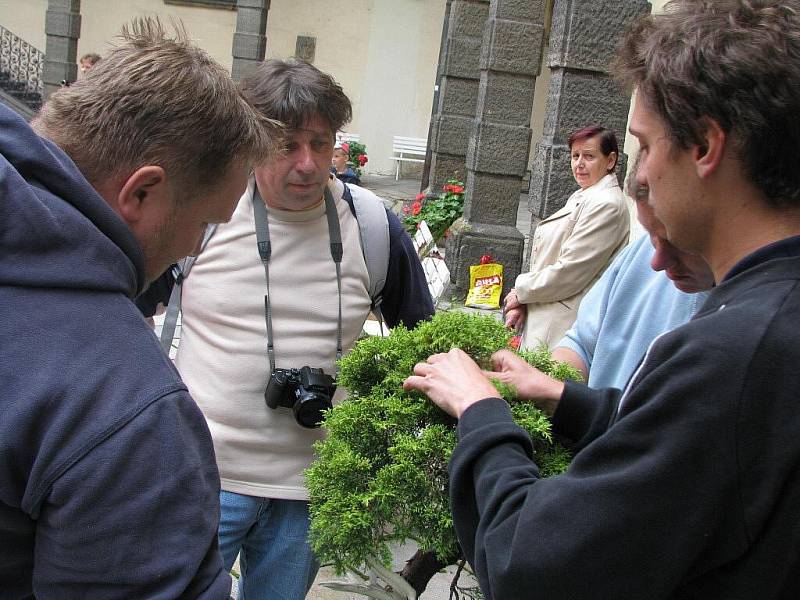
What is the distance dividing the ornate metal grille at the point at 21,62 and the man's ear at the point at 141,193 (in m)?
22.0

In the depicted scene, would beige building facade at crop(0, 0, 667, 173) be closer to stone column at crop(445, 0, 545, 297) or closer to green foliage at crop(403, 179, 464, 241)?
green foliage at crop(403, 179, 464, 241)

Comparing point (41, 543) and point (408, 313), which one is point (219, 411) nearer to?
point (408, 313)

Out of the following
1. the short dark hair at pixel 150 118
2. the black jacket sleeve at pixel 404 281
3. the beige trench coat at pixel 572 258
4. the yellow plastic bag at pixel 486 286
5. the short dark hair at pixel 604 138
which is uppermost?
the short dark hair at pixel 150 118

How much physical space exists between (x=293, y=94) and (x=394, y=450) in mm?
1170

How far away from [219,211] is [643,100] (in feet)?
2.20

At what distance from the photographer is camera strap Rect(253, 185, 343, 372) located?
2.39m

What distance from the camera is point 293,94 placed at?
7.95 ft

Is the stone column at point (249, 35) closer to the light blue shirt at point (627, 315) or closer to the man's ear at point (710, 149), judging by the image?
the light blue shirt at point (627, 315)

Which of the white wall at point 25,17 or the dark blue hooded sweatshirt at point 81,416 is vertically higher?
the white wall at point 25,17

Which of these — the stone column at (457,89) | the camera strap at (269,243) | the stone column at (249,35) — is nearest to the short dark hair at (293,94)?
the camera strap at (269,243)

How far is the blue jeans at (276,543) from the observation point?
2.39 metres

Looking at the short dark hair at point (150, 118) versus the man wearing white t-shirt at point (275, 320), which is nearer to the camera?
the short dark hair at point (150, 118)

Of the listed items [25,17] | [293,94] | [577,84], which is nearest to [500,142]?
[577,84]

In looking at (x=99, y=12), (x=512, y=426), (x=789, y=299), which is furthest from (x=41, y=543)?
(x=99, y=12)
